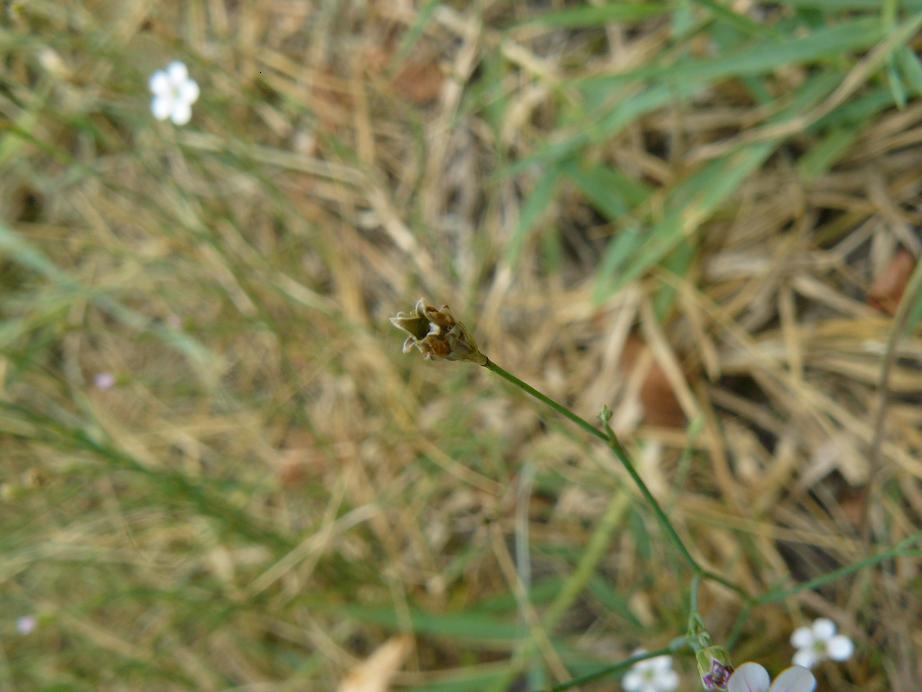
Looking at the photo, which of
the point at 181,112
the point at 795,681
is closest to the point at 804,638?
the point at 795,681

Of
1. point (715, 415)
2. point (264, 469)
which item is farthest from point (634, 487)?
point (264, 469)

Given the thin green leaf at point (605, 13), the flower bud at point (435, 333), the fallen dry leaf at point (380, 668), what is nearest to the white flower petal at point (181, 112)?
the thin green leaf at point (605, 13)

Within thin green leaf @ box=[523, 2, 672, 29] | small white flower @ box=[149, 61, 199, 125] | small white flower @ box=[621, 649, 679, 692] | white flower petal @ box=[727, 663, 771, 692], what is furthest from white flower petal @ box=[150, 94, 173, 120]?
white flower petal @ box=[727, 663, 771, 692]

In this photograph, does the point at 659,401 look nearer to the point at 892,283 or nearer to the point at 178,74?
the point at 892,283

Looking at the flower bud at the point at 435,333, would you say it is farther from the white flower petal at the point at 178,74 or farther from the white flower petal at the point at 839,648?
the white flower petal at the point at 178,74

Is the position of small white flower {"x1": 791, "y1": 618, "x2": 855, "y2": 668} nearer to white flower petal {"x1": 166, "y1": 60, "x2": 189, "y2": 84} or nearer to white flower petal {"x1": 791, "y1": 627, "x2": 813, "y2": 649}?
white flower petal {"x1": 791, "y1": 627, "x2": 813, "y2": 649}

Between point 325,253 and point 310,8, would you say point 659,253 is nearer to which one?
point 325,253
